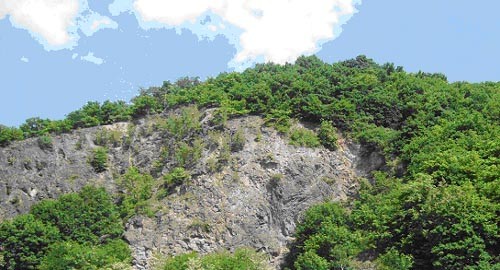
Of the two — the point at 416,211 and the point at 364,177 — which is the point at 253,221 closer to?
the point at 364,177

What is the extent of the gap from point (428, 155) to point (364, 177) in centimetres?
699

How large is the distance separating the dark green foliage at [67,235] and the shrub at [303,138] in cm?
1488

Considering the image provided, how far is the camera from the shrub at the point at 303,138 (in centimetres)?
4853

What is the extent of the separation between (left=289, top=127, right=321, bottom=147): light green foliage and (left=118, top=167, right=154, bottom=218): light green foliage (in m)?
11.8

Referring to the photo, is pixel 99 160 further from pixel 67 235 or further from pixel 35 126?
pixel 67 235

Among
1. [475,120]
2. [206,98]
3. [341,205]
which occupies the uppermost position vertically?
[206,98]

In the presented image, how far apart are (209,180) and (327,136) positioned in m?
10.2

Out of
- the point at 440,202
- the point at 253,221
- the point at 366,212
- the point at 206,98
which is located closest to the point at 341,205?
the point at 366,212

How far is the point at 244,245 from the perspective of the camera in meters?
42.5

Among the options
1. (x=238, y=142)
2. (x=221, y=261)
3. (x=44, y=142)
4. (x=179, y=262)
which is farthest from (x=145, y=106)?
(x=221, y=261)

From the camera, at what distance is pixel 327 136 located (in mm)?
48875

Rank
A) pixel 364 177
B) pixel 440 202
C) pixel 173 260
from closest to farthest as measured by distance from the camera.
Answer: pixel 440 202 → pixel 173 260 → pixel 364 177

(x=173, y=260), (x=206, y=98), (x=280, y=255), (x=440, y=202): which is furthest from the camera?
(x=206, y=98)

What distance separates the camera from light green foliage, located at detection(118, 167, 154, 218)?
4491 cm
